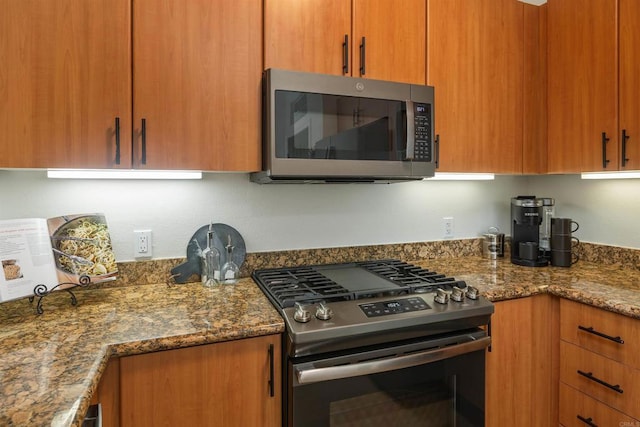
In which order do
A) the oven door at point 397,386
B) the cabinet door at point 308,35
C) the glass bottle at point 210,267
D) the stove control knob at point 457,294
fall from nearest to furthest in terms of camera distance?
the oven door at point 397,386 → the stove control knob at point 457,294 → the cabinet door at point 308,35 → the glass bottle at point 210,267

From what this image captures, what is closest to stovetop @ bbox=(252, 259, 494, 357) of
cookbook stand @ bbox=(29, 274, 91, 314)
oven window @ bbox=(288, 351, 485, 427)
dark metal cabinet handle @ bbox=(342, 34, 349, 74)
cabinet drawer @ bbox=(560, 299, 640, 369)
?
oven window @ bbox=(288, 351, 485, 427)

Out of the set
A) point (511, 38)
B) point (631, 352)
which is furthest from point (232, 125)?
point (631, 352)

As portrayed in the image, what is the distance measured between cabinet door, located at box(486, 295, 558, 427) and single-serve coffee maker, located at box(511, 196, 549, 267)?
374 mm

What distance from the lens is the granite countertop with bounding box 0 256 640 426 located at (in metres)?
0.76

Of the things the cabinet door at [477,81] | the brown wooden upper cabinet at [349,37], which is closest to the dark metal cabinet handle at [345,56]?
the brown wooden upper cabinet at [349,37]

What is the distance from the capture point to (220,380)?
1113mm

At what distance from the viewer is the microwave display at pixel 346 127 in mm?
1408

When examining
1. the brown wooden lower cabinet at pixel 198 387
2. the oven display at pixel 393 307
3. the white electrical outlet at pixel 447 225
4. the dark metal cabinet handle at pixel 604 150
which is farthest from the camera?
the white electrical outlet at pixel 447 225

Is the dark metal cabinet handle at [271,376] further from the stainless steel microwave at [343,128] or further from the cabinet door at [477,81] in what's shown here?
the cabinet door at [477,81]

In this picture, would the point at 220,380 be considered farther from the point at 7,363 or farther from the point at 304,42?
the point at 304,42

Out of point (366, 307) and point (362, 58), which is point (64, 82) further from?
point (366, 307)

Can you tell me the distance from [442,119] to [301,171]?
766 millimetres

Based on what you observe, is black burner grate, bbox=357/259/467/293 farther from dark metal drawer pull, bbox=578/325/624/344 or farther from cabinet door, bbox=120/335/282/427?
cabinet door, bbox=120/335/282/427

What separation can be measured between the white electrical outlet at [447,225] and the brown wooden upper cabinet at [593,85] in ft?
1.86
